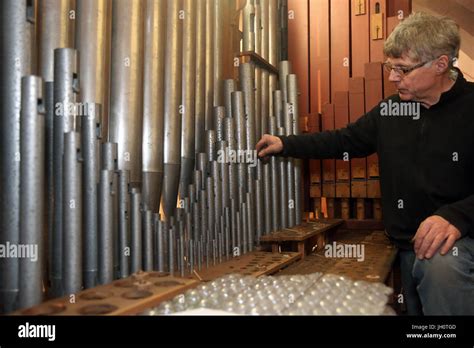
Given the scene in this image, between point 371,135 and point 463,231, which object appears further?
point 371,135

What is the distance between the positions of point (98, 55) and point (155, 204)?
656mm

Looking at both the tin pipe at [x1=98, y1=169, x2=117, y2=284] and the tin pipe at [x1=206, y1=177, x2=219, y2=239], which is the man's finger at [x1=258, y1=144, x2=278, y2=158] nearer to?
the tin pipe at [x1=206, y1=177, x2=219, y2=239]

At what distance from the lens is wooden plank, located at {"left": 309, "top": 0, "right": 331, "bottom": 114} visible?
3.90 meters

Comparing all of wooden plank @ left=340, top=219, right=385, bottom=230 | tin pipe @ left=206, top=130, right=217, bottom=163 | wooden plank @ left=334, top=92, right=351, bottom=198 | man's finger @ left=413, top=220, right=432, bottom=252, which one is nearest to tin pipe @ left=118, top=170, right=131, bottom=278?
tin pipe @ left=206, top=130, right=217, bottom=163

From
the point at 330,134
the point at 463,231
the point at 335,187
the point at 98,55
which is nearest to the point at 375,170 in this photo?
the point at 335,187

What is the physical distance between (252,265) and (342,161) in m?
1.69

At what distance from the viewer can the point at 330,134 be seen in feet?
8.46

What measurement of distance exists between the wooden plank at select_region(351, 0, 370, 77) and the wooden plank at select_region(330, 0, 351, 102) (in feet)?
0.15

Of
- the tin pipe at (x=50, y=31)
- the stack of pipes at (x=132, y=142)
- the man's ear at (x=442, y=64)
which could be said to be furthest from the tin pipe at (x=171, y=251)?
the man's ear at (x=442, y=64)

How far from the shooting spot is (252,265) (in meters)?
2.10

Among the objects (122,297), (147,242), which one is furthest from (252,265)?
(122,297)

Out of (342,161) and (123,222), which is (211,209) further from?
(342,161)

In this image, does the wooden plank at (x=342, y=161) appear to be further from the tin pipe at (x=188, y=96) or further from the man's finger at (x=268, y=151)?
the tin pipe at (x=188, y=96)

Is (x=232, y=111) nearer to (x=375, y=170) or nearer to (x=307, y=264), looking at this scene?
(x=307, y=264)
